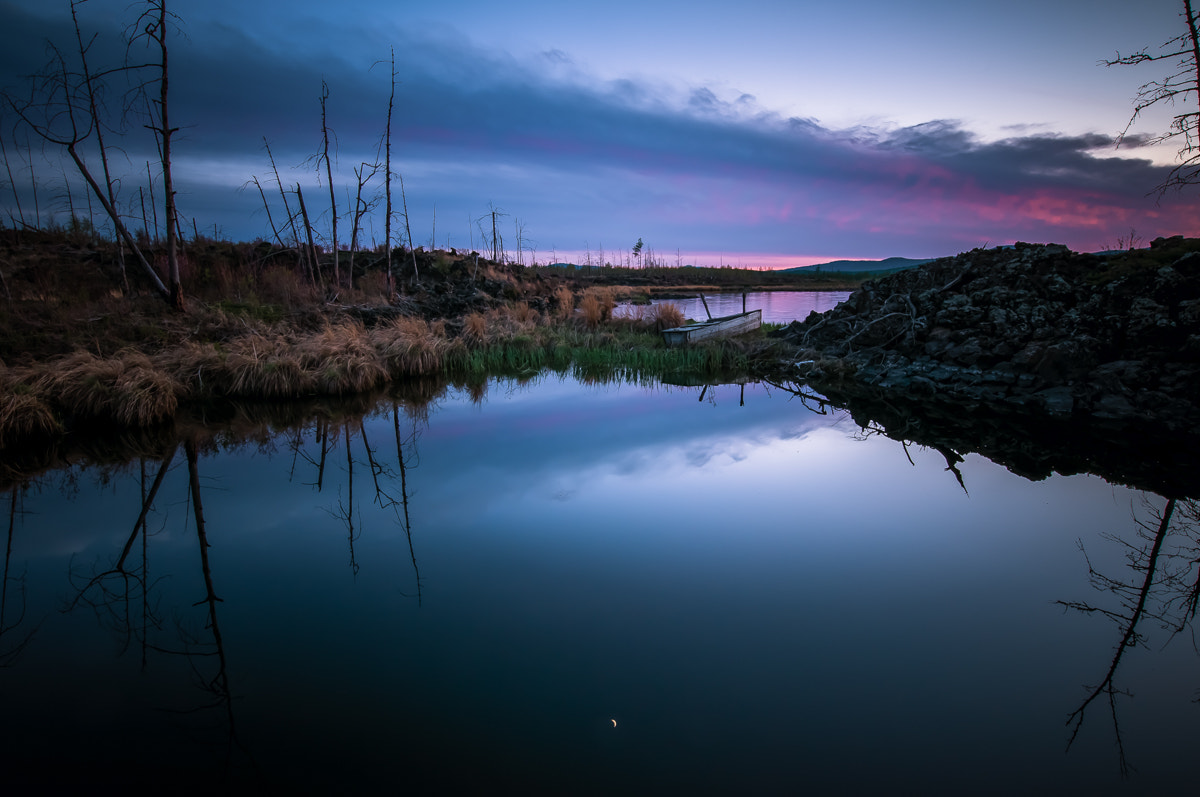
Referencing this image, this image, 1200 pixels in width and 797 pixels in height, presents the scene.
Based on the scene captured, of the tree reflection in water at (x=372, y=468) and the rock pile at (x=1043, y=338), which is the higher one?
the rock pile at (x=1043, y=338)

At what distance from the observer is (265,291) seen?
20250mm

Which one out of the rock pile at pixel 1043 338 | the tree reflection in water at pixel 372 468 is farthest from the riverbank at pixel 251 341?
the rock pile at pixel 1043 338

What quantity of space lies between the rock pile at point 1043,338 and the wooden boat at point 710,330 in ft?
9.63

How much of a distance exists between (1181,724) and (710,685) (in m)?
2.87

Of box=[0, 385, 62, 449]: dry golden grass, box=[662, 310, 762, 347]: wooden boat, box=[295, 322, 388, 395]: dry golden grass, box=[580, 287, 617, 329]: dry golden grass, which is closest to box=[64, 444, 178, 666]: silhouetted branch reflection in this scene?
box=[0, 385, 62, 449]: dry golden grass

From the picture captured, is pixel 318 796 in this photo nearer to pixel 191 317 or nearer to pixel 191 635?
pixel 191 635

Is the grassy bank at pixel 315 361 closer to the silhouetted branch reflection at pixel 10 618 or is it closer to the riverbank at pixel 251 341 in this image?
the riverbank at pixel 251 341

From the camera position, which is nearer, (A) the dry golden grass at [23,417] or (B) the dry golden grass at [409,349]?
(A) the dry golden grass at [23,417]

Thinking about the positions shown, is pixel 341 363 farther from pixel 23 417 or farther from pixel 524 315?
pixel 524 315

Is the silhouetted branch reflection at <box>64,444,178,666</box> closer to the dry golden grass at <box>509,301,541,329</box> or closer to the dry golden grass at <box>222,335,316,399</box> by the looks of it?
the dry golden grass at <box>222,335,316,399</box>

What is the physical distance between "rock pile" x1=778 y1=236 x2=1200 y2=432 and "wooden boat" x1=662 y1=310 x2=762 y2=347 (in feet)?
9.63

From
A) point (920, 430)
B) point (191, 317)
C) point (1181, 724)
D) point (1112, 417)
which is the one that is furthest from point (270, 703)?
point (191, 317)

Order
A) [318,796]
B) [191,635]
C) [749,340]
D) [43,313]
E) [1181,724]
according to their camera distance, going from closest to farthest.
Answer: [318,796] → [1181,724] → [191,635] → [43,313] → [749,340]

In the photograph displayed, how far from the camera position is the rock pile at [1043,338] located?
9.82 metres
